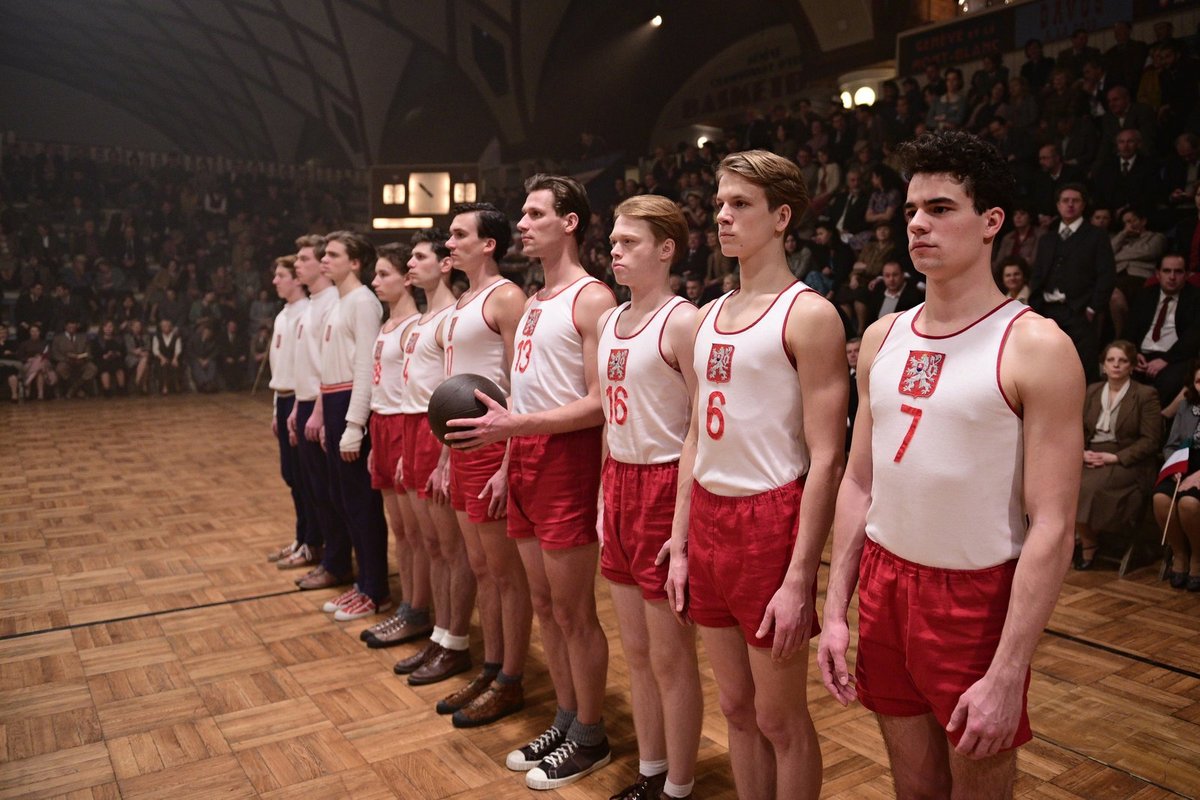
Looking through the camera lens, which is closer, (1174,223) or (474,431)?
(474,431)

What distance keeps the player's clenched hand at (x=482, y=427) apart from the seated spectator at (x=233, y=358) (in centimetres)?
1557

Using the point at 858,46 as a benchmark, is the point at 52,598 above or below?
below

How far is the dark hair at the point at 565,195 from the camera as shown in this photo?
120 inches

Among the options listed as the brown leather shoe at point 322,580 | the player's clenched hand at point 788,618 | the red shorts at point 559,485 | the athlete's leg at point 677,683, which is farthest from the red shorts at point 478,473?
the brown leather shoe at point 322,580

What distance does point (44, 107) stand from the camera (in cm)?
1891

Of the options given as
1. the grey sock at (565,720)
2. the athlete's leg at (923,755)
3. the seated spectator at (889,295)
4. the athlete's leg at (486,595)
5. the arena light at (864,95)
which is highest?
the arena light at (864,95)

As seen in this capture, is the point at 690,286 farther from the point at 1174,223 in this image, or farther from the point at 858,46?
the point at 858,46

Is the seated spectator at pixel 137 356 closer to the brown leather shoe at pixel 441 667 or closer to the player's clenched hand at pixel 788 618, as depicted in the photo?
the brown leather shoe at pixel 441 667

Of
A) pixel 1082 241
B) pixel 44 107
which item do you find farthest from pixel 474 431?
pixel 44 107

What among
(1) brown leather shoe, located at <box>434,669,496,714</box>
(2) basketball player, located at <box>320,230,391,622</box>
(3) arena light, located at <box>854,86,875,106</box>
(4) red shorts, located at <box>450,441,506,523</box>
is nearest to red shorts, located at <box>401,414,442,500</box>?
(4) red shorts, located at <box>450,441,506,523</box>

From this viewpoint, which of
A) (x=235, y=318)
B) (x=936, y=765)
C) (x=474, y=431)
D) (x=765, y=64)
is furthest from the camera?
(x=235, y=318)

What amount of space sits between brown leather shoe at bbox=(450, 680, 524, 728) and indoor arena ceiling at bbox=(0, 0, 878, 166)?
1395 centimetres

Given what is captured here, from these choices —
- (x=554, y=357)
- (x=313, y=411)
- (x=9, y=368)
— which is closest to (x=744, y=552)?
(x=554, y=357)

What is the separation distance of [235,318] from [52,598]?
13.2 metres
